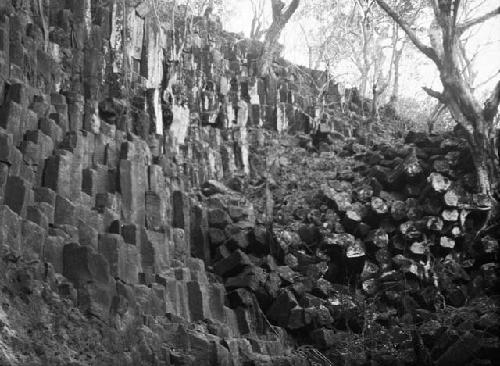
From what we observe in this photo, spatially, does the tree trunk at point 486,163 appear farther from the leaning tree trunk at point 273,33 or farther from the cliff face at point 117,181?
the leaning tree trunk at point 273,33

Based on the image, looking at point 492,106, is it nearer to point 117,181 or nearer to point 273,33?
point 117,181

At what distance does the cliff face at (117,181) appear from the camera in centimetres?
1109

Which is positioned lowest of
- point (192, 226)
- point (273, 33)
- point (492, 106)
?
point (192, 226)

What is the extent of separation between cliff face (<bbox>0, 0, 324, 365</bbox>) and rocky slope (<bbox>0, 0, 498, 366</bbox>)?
5 cm

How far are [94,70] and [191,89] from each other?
16.6 feet

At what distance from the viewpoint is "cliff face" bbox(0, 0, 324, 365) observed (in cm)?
1109

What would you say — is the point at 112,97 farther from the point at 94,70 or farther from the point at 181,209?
the point at 181,209

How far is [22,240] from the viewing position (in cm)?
1152

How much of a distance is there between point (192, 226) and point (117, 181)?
9.21 feet

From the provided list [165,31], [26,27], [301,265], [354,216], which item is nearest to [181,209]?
[301,265]

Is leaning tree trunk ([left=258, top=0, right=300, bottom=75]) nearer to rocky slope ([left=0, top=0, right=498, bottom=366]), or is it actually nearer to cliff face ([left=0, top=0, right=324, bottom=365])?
cliff face ([left=0, top=0, right=324, bottom=365])

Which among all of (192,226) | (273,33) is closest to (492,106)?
(192,226)

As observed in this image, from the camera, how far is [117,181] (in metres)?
16.1

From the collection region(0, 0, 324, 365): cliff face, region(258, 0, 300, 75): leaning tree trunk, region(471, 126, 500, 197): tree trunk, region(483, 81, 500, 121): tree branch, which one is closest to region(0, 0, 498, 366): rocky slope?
region(0, 0, 324, 365): cliff face
